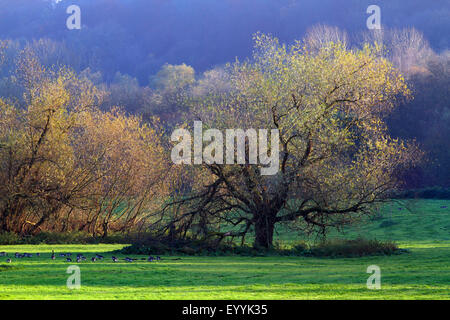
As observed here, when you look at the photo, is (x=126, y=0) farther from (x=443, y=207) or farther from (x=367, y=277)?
(x=367, y=277)

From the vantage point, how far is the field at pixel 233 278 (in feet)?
42.2

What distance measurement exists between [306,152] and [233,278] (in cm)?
1067

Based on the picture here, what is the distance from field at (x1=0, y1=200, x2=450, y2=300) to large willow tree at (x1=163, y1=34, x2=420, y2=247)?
10.3 feet

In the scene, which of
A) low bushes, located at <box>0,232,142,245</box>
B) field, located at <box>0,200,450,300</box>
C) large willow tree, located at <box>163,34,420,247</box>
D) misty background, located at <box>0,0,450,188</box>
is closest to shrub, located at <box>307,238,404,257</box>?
field, located at <box>0,200,450,300</box>

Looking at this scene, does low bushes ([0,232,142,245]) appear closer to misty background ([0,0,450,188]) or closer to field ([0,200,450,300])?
field ([0,200,450,300])

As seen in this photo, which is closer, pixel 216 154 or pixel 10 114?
pixel 216 154

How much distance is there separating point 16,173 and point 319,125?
15.6 metres

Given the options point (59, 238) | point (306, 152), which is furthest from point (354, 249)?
point (59, 238)

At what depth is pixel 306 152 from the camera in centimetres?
2595

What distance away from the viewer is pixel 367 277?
15758mm

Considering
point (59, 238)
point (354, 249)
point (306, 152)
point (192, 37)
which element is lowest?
point (354, 249)

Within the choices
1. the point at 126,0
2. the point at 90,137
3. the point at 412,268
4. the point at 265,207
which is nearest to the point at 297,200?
the point at 265,207

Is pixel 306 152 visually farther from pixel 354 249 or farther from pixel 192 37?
pixel 192 37

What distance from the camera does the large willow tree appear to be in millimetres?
25359
